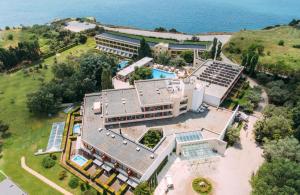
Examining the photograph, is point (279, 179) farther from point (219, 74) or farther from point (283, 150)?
point (219, 74)

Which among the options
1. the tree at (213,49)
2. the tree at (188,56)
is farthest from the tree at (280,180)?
the tree at (188,56)

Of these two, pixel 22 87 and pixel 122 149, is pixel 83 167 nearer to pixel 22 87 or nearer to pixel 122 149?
pixel 122 149

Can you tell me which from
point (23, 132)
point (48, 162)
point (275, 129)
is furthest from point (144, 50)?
point (48, 162)

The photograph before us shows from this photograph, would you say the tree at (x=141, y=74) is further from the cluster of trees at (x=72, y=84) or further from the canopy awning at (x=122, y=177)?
the canopy awning at (x=122, y=177)

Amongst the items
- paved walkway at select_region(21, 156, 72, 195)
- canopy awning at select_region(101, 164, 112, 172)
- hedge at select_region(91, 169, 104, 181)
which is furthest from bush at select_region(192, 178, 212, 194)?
paved walkway at select_region(21, 156, 72, 195)

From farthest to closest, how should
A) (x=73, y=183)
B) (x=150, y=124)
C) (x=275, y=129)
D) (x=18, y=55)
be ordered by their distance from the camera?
(x=18, y=55), (x=150, y=124), (x=275, y=129), (x=73, y=183)
